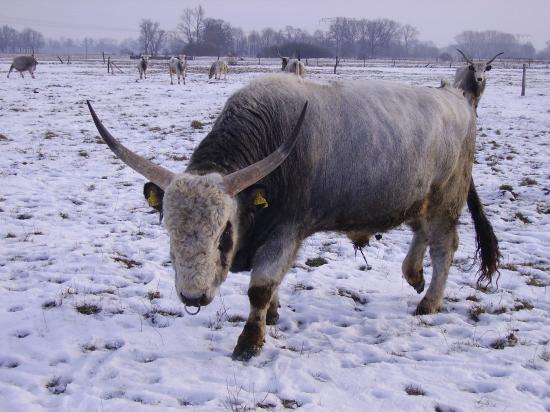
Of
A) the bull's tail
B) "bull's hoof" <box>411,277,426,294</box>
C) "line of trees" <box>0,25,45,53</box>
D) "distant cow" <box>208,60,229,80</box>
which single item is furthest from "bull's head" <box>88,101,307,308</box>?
"line of trees" <box>0,25,45,53</box>

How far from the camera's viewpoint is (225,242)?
11.5ft

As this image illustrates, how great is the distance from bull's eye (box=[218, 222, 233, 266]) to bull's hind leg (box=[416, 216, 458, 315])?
235 cm

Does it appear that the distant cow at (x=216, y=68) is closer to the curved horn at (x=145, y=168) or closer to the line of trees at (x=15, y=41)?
the curved horn at (x=145, y=168)

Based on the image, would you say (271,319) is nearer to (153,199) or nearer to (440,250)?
(153,199)

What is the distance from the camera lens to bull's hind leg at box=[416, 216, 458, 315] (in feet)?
16.4

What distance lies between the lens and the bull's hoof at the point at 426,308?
4914 millimetres

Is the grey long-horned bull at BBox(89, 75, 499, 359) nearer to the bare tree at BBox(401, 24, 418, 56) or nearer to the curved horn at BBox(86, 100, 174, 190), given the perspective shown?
the curved horn at BBox(86, 100, 174, 190)

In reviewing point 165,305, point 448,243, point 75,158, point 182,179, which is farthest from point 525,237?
point 75,158

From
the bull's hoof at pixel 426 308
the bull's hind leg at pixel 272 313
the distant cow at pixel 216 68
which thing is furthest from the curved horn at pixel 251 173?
the distant cow at pixel 216 68

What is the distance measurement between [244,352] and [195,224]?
1289 millimetres

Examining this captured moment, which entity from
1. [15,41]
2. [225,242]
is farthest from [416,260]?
[15,41]

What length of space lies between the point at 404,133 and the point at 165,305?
8.79 ft

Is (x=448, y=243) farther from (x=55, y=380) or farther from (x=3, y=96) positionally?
(x=3, y=96)

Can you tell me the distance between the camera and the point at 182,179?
330 cm
